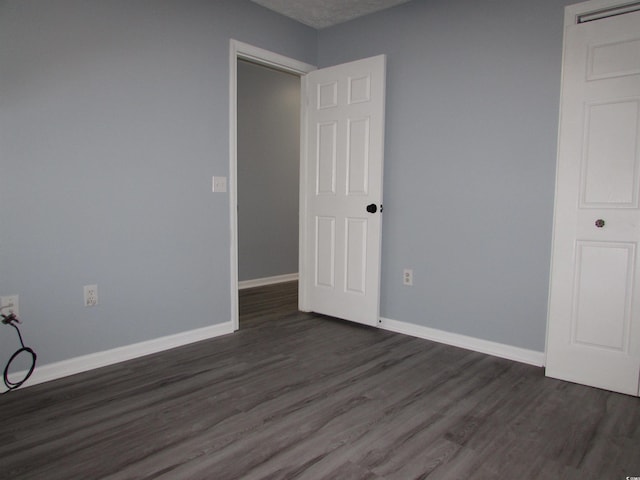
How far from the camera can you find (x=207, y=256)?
10.5ft

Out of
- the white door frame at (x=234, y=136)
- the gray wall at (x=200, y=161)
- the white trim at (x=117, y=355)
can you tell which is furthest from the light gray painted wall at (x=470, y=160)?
the white trim at (x=117, y=355)

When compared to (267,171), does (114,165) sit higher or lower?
lower

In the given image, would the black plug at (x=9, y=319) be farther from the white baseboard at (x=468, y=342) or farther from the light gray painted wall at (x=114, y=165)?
the white baseboard at (x=468, y=342)

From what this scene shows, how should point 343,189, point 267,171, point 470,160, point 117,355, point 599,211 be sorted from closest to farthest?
point 599,211
point 117,355
point 470,160
point 343,189
point 267,171

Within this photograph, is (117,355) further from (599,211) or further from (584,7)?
(584,7)

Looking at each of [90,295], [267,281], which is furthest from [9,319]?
[267,281]

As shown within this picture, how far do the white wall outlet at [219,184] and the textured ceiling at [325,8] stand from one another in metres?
1.39

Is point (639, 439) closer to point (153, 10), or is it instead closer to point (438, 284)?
point (438, 284)

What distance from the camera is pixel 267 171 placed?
17.3ft

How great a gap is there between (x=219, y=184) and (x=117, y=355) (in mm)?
1342

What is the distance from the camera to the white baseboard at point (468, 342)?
280 cm

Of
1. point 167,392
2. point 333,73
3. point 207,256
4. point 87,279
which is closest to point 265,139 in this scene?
point 333,73

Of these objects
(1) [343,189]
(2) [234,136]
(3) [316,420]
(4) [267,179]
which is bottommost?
(3) [316,420]

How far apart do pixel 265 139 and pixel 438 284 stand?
9.62 feet
